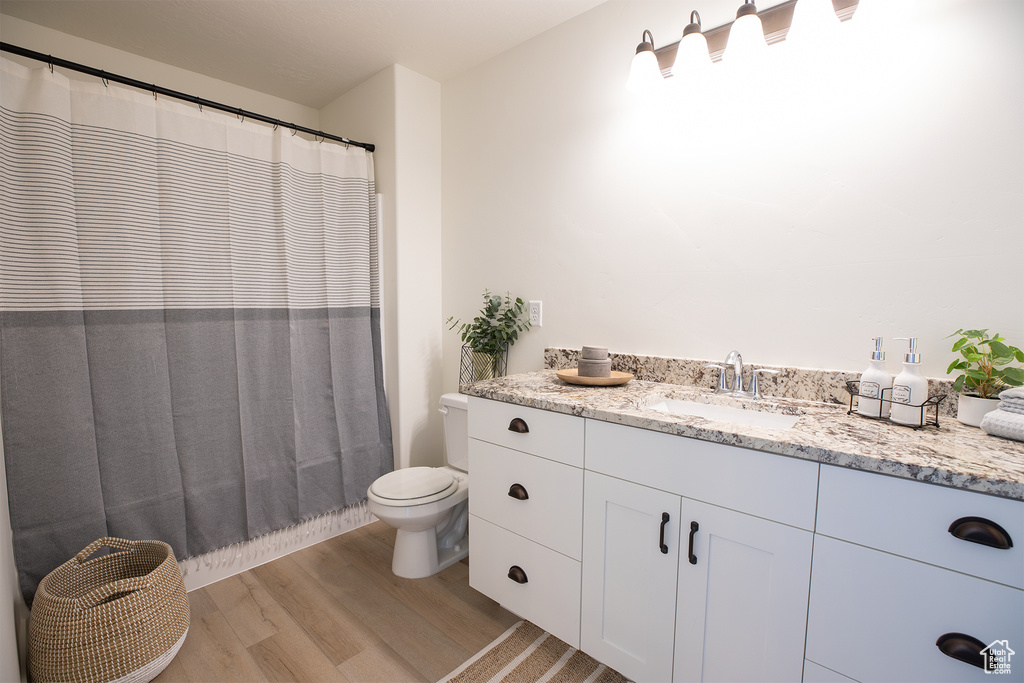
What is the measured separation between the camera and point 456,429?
2195 mm

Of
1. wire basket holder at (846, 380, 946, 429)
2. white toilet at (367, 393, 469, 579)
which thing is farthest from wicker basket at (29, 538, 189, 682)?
wire basket holder at (846, 380, 946, 429)

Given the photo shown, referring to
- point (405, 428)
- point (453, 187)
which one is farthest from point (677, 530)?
point (453, 187)

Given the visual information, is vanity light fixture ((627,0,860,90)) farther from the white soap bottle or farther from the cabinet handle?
the cabinet handle

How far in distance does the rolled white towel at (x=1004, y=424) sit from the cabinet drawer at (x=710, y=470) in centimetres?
43

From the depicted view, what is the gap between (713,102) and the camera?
1547mm

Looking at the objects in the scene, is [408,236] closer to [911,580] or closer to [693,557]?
[693,557]

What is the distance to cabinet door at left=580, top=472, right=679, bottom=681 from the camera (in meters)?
1.18

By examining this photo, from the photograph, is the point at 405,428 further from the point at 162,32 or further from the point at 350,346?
the point at 162,32

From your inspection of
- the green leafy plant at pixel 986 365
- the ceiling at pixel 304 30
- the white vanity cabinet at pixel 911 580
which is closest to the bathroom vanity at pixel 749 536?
the white vanity cabinet at pixel 911 580

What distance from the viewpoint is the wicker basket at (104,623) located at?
51.4 inches

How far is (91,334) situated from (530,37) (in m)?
2.07

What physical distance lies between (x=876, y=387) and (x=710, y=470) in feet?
1.62

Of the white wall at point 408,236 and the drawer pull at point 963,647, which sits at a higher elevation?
the white wall at point 408,236

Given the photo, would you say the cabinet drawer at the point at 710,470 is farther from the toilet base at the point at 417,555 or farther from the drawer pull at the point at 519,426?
the toilet base at the point at 417,555
